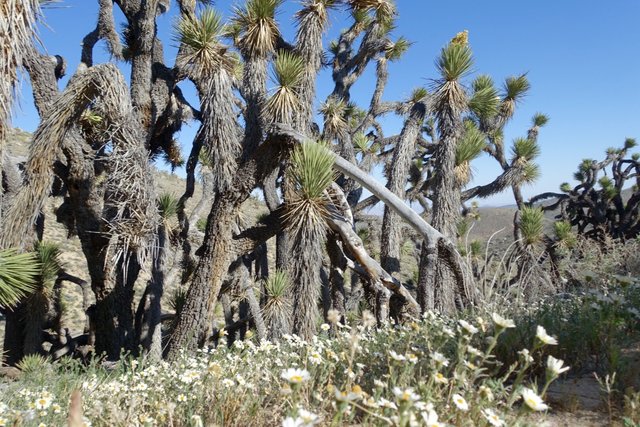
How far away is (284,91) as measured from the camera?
6988mm

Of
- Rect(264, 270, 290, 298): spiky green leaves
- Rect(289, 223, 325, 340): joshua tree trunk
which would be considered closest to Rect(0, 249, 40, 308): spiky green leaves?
Rect(289, 223, 325, 340): joshua tree trunk

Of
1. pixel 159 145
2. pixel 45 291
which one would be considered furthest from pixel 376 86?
pixel 45 291

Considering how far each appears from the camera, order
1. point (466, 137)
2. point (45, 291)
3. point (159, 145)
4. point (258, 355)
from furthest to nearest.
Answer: point (466, 137), point (159, 145), point (45, 291), point (258, 355)

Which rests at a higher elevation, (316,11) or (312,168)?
(316,11)

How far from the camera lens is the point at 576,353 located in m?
3.29

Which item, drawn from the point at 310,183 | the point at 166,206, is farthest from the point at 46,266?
the point at 310,183

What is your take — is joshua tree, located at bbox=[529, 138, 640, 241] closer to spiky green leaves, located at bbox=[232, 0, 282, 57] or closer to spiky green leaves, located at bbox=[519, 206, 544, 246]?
spiky green leaves, located at bbox=[519, 206, 544, 246]

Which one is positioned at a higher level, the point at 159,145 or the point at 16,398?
the point at 159,145

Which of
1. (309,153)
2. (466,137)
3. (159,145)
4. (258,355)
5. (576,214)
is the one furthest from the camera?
(576,214)

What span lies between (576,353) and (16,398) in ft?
12.6

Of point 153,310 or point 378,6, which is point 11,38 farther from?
point 378,6

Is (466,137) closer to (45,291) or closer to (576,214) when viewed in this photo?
(45,291)

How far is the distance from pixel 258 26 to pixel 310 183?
2954 millimetres

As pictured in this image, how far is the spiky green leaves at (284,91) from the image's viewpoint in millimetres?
6832
